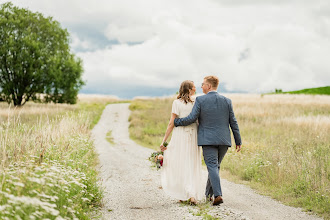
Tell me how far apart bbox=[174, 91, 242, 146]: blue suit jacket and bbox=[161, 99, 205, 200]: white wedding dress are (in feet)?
0.75

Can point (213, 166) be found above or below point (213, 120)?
below

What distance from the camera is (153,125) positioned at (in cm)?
2345

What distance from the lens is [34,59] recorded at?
29062 mm

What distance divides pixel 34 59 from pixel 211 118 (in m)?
27.2

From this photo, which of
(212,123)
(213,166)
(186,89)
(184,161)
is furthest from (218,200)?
(186,89)

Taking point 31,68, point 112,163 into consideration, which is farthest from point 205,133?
point 31,68

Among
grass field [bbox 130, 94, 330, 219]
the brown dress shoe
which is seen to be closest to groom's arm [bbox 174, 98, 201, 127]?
the brown dress shoe

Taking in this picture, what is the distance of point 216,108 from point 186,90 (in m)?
0.70

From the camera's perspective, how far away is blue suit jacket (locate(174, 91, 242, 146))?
5.91 m

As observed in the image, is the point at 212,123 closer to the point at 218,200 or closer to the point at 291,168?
the point at 218,200

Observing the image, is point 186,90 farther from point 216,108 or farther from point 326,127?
point 326,127

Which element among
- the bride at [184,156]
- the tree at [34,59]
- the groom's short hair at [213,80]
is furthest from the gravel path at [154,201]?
the tree at [34,59]

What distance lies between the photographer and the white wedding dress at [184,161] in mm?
6160

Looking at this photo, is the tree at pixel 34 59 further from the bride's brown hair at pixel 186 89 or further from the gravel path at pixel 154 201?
the bride's brown hair at pixel 186 89
